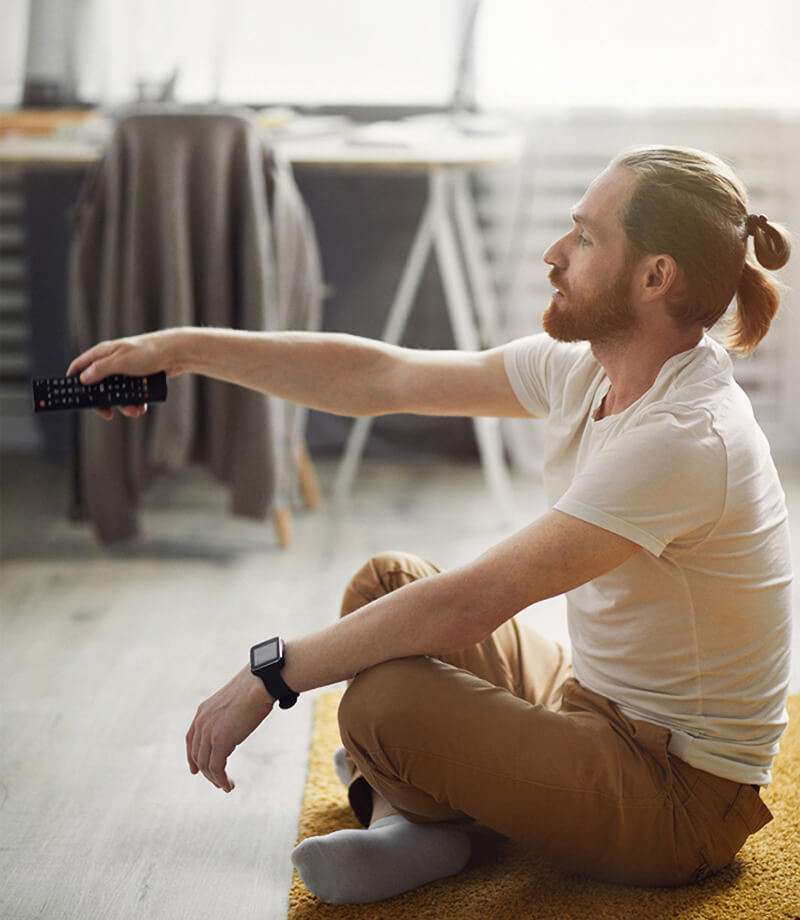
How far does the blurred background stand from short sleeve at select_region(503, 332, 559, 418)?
0.76m

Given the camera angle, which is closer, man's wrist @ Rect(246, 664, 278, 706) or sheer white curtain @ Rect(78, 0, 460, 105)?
man's wrist @ Rect(246, 664, 278, 706)

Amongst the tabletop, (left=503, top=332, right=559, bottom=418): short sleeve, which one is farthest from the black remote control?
the tabletop

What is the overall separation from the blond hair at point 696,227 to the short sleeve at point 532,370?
0.76 feet

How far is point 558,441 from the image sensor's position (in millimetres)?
1354

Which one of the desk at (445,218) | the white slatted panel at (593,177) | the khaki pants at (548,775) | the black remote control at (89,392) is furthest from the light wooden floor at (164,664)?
the black remote control at (89,392)

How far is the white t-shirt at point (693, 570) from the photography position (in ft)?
3.63

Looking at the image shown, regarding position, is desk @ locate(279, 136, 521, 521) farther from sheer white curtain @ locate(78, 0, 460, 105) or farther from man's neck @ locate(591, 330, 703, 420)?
man's neck @ locate(591, 330, 703, 420)

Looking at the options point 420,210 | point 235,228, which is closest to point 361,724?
point 235,228

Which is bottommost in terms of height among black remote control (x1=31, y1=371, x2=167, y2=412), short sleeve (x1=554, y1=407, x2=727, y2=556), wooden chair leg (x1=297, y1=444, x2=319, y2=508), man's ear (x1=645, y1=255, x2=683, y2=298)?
wooden chair leg (x1=297, y1=444, x2=319, y2=508)

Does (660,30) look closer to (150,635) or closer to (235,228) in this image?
(235,228)

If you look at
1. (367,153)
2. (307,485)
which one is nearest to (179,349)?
(367,153)

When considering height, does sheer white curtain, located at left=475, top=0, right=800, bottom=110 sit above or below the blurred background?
above

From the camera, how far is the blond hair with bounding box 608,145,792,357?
3.87 feet

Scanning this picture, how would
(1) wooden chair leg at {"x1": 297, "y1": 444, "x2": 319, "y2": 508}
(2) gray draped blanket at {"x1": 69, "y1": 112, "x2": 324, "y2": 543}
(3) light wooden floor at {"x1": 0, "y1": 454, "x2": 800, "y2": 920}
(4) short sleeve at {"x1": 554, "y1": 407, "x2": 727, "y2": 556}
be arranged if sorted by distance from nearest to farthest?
(4) short sleeve at {"x1": 554, "y1": 407, "x2": 727, "y2": 556} → (3) light wooden floor at {"x1": 0, "y1": 454, "x2": 800, "y2": 920} → (2) gray draped blanket at {"x1": 69, "y1": 112, "x2": 324, "y2": 543} → (1) wooden chair leg at {"x1": 297, "y1": 444, "x2": 319, "y2": 508}
